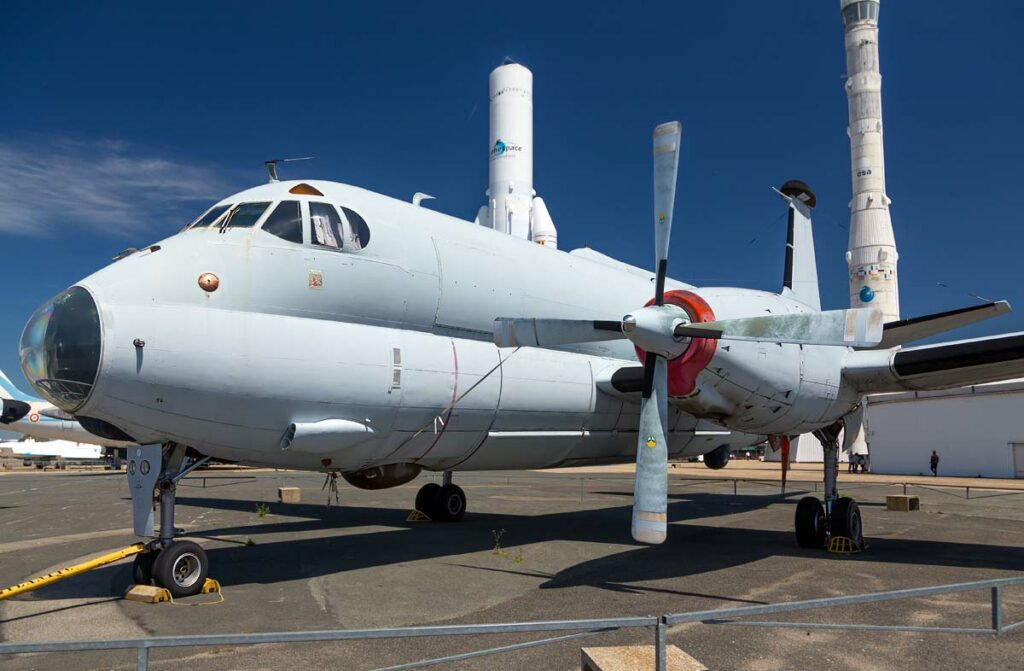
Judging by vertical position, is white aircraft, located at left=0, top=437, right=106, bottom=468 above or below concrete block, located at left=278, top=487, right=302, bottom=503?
below

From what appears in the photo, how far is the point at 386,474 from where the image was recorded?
12.7 meters

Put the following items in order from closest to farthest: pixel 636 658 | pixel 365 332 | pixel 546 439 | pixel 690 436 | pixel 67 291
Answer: pixel 636 658
pixel 67 291
pixel 365 332
pixel 546 439
pixel 690 436

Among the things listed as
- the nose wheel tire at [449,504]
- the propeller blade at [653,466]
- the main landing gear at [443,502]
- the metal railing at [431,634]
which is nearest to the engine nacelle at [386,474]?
the propeller blade at [653,466]

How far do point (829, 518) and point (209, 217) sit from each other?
12.0 metres

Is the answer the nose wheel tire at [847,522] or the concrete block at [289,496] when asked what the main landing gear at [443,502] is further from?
the nose wheel tire at [847,522]

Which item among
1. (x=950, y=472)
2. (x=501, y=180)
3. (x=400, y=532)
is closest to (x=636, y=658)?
(x=400, y=532)

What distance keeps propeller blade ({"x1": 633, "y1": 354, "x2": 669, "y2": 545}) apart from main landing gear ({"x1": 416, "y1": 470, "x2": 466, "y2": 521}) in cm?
875

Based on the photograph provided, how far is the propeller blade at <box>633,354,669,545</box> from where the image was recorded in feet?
34.3

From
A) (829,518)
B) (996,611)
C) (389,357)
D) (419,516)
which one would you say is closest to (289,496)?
(419,516)

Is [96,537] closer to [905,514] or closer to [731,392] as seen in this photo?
[731,392]

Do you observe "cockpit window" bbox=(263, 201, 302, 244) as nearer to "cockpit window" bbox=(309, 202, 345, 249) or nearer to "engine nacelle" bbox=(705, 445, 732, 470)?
"cockpit window" bbox=(309, 202, 345, 249)

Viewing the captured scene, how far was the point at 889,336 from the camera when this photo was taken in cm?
1170

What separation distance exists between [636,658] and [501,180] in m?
45.5

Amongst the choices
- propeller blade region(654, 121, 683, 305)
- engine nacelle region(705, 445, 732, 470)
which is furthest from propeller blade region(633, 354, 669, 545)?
engine nacelle region(705, 445, 732, 470)
